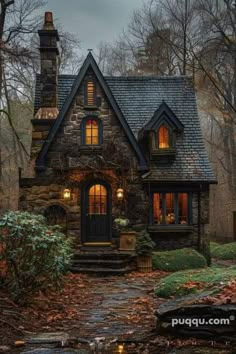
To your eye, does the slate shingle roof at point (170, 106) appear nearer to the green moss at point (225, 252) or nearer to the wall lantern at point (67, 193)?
the wall lantern at point (67, 193)

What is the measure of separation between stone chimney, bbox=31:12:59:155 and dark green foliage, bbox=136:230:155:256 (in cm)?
496

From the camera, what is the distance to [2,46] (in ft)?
45.9

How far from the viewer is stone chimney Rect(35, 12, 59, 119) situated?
17.3 m

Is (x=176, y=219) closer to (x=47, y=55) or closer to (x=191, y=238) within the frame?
(x=191, y=238)

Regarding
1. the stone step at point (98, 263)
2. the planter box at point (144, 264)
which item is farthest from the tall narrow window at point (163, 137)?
the stone step at point (98, 263)

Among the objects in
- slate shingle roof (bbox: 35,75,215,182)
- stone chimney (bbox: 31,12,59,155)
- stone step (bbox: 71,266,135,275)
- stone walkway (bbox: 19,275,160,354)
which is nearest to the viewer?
stone walkway (bbox: 19,275,160,354)

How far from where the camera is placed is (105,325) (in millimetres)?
7289

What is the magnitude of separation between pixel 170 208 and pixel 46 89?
6494 mm

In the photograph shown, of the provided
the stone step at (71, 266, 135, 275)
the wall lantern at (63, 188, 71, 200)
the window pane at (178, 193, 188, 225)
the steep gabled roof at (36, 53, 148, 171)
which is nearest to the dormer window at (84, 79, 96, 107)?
the steep gabled roof at (36, 53, 148, 171)

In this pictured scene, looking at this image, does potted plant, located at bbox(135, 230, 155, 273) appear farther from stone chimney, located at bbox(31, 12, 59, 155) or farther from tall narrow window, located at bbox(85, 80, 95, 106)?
tall narrow window, located at bbox(85, 80, 95, 106)

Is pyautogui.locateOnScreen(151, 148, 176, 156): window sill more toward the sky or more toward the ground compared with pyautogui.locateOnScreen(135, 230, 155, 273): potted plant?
more toward the sky

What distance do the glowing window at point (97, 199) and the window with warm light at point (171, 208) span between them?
1920 millimetres

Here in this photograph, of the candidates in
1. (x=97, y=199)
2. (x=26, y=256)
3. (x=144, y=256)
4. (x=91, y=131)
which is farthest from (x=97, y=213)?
(x=26, y=256)

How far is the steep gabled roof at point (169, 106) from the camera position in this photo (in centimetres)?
1697
